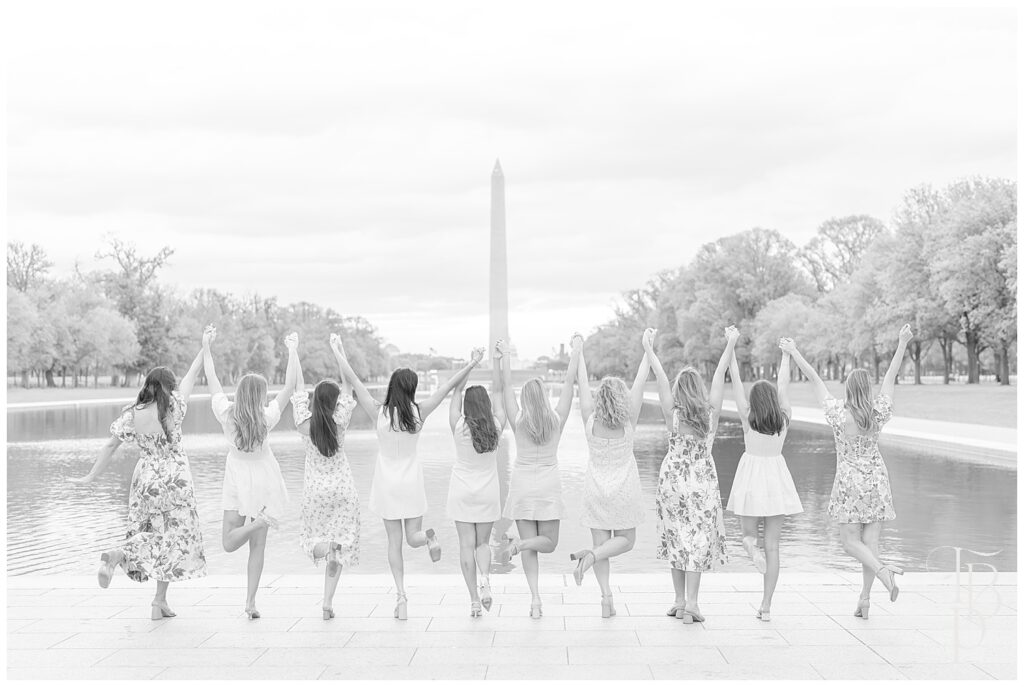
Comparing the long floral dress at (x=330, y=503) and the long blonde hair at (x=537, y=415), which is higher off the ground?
the long blonde hair at (x=537, y=415)

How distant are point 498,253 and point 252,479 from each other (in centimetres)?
978

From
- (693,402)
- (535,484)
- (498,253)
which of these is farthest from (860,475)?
(498,253)

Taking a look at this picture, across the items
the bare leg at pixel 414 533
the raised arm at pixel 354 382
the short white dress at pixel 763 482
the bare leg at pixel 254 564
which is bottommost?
the bare leg at pixel 254 564

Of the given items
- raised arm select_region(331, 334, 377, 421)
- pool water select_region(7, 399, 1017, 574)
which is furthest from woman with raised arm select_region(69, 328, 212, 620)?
pool water select_region(7, 399, 1017, 574)

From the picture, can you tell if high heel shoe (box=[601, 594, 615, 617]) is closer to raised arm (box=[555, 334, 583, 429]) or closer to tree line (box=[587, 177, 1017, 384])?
raised arm (box=[555, 334, 583, 429])

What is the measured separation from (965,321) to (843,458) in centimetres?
4851

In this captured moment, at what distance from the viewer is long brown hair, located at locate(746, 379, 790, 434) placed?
727 cm

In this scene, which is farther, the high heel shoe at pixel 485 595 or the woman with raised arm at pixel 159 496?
the woman with raised arm at pixel 159 496

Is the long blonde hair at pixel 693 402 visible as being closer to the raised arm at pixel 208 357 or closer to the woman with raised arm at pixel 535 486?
the woman with raised arm at pixel 535 486

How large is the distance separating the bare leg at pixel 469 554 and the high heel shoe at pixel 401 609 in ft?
1.56

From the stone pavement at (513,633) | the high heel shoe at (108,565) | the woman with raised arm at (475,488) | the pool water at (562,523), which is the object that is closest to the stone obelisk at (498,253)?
the pool water at (562,523)

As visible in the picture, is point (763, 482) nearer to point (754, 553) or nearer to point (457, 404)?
point (754, 553)

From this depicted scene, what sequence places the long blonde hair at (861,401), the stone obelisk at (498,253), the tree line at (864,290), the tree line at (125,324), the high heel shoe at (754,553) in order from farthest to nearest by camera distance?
1. the tree line at (125,324)
2. the tree line at (864,290)
3. the stone obelisk at (498,253)
4. the long blonde hair at (861,401)
5. the high heel shoe at (754,553)

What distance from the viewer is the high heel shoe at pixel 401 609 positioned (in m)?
7.12
